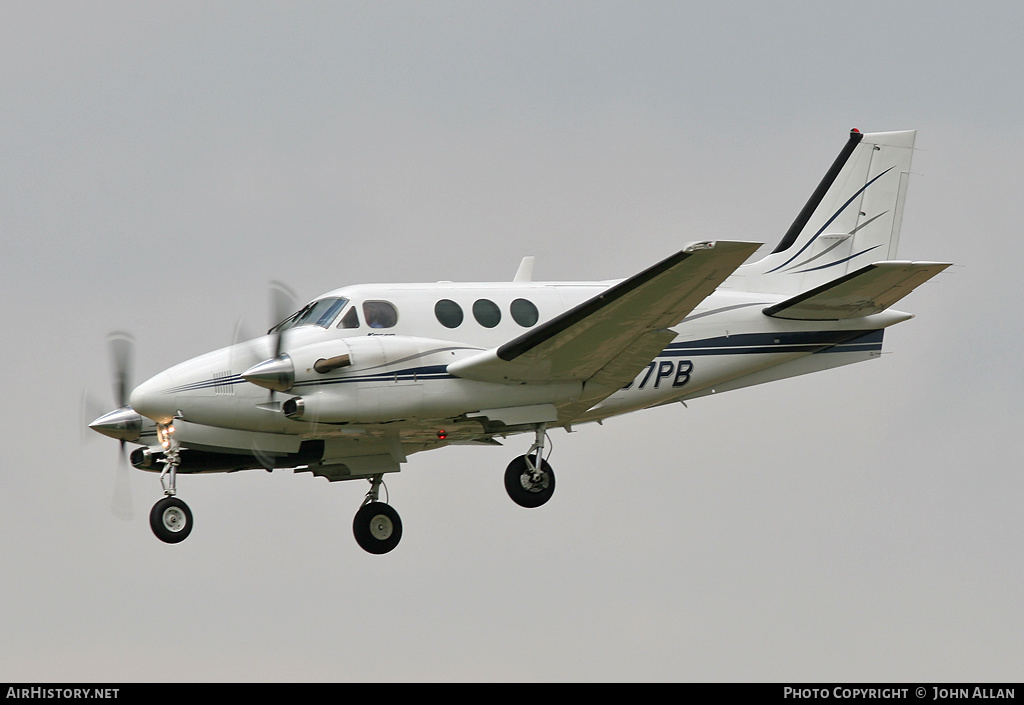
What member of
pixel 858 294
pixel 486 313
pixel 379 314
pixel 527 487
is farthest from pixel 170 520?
pixel 858 294

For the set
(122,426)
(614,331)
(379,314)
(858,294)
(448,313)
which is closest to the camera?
(614,331)

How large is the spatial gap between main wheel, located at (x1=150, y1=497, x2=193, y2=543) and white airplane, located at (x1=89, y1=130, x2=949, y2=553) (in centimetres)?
2

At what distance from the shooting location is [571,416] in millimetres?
20531

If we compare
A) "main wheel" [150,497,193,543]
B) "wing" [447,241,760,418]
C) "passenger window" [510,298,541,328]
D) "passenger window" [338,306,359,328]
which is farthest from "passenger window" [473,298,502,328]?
"main wheel" [150,497,193,543]

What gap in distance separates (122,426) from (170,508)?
1869 mm

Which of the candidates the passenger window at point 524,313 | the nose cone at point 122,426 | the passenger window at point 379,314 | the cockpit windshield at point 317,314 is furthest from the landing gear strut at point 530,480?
the nose cone at point 122,426

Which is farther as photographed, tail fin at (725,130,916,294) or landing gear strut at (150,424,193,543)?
tail fin at (725,130,916,294)

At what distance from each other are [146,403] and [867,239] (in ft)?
39.0

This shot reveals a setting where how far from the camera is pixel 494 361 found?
1877 cm

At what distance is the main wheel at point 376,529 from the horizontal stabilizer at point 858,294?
22.1 feet

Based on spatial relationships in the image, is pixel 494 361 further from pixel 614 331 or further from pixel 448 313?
pixel 614 331

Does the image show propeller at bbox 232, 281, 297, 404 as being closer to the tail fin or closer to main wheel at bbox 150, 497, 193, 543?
main wheel at bbox 150, 497, 193, 543

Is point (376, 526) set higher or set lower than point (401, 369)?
lower

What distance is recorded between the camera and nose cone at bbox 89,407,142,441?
66.8 ft
